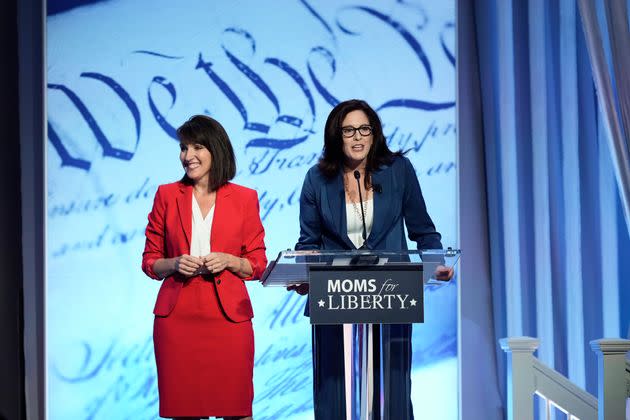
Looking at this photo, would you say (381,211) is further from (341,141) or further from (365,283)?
(365,283)

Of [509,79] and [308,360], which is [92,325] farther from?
[509,79]

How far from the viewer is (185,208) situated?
3.58m

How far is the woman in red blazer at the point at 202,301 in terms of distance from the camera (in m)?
3.49

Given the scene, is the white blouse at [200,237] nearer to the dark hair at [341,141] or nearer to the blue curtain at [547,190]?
the dark hair at [341,141]

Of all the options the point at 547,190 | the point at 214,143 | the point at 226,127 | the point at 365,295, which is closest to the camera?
the point at 365,295

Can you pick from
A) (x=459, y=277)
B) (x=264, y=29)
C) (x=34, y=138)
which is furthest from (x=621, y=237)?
(x=34, y=138)

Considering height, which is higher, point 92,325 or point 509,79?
point 509,79

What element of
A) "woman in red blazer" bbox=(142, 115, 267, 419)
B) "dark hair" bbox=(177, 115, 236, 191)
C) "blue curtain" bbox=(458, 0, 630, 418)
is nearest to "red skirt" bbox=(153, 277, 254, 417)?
"woman in red blazer" bbox=(142, 115, 267, 419)

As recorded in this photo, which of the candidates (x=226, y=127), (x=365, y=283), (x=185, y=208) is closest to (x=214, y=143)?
(x=185, y=208)

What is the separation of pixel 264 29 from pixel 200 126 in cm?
169

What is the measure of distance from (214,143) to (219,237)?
0.37 meters

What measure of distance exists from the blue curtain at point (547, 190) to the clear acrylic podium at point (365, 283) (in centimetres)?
205

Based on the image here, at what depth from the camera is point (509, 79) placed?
496 centimetres

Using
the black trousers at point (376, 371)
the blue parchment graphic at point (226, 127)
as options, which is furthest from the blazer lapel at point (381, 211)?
the blue parchment graphic at point (226, 127)
